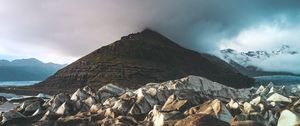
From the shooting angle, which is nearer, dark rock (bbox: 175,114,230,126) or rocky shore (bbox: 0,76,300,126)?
dark rock (bbox: 175,114,230,126)

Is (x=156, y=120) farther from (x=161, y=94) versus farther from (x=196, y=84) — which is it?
(x=196, y=84)

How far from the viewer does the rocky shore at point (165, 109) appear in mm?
46969

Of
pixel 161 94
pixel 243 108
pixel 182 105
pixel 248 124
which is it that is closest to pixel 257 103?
pixel 243 108

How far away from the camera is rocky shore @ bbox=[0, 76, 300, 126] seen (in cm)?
4697

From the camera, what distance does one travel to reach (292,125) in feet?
134

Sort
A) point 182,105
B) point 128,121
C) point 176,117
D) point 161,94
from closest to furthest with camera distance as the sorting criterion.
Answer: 1. point 176,117
2. point 128,121
3. point 182,105
4. point 161,94

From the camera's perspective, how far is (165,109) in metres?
53.4

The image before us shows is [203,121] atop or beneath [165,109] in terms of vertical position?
beneath

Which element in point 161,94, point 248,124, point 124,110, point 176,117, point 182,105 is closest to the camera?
point 248,124

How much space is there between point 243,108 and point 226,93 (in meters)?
17.9

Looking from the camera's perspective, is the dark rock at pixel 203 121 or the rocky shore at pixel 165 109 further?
the rocky shore at pixel 165 109

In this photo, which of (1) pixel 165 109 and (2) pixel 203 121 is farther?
(1) pixel 165 109

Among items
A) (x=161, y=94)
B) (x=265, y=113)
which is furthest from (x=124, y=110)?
(x=265, y=113)

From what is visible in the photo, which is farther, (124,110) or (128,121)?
(124,110)
